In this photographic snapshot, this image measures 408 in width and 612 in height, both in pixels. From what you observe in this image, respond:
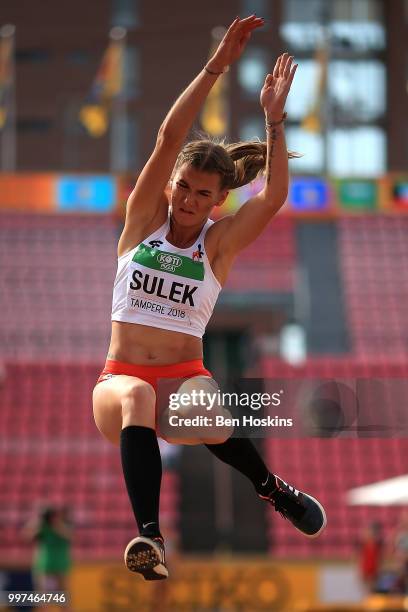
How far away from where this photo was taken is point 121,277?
452cm

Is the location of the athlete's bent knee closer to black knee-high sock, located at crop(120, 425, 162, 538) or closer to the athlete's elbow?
black knee-high sock, located at crop(120, 425, 162, 538)

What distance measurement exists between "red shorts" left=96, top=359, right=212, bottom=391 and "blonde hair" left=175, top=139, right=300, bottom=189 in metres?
0.69

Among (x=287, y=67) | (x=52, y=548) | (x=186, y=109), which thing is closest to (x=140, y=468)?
(x=186, y=109)

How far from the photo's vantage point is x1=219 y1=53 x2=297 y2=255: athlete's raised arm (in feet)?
14.9

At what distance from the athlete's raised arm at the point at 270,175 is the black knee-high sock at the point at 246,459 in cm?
74

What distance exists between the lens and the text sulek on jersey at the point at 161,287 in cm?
445

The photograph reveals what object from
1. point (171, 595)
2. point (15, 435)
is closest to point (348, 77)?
point (15, 435)

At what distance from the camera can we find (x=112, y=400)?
14.3 feet

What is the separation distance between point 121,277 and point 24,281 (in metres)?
19.9

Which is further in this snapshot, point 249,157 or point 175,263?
point 249,157

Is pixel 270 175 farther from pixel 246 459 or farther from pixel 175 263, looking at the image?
pixel 246 459

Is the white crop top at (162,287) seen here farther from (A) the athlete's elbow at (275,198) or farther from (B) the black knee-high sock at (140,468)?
(B) the black knee-high sock at (140,468)

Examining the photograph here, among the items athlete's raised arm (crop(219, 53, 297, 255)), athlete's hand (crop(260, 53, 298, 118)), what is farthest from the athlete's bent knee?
athlete's hand (crop(260, 53, 298, 118))

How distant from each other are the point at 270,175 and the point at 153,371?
2.87 ft
